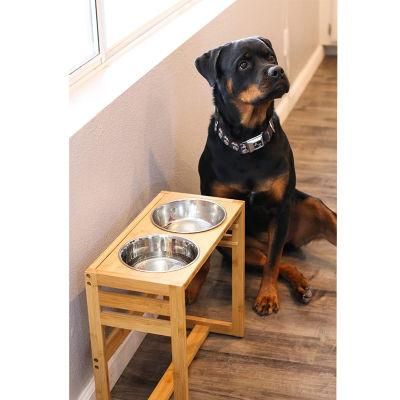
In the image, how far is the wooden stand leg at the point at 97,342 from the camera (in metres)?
1.91

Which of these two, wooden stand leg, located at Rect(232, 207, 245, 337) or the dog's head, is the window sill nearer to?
the dog's head

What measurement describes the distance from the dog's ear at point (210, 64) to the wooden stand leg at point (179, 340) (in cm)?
83

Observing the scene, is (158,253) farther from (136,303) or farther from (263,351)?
(263,351)

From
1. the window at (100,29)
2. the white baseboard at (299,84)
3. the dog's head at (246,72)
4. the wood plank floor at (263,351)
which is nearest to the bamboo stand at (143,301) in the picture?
the wood plank floor at (263,351)

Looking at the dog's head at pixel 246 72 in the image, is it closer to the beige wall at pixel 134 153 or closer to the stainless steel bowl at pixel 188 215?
the beige wall at pixel 134 153

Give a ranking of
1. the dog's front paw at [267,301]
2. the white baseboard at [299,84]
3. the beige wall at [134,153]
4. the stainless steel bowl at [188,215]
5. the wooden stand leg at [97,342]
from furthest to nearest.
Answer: the white baseboard at [299,84] < the dog's front paw at [267,301] < the stainless steel bowl at [188,215] < the beige wall at [134,153] < the wooden stand leg at [97,342]

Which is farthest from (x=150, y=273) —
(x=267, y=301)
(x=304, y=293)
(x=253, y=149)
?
(x=304, y=293)

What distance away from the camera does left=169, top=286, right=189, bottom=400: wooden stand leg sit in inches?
71.0

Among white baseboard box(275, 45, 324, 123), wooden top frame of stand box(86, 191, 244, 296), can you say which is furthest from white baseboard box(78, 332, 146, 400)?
white baseboard box(275, 45, 324, 123)

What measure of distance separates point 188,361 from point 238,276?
0.31 meters

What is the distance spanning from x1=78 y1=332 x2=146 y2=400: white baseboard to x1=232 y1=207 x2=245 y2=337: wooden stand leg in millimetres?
314

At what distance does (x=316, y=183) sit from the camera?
3.50 meters

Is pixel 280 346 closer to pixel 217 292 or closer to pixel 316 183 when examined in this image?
pixel 217 292
